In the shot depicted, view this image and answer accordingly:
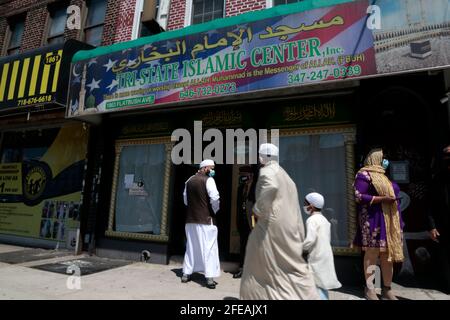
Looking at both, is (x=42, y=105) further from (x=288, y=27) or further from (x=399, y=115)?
(x=399, y=115)

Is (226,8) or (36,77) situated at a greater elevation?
(226,8)

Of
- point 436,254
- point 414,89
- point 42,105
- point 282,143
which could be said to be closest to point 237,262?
point 282,143

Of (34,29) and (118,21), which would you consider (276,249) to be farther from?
(34,29)

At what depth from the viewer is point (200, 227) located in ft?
16.6

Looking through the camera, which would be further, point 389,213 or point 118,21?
point 118,21

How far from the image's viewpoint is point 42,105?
778cm

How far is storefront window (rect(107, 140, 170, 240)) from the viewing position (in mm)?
7012

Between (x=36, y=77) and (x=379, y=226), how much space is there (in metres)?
8.50

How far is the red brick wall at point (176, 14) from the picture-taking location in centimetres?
800

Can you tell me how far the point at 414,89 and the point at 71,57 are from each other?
7.66 m

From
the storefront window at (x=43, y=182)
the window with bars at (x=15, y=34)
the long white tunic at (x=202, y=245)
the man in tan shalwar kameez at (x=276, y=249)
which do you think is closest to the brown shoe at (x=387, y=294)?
the man in tan shalwar kameez at (x=276, y=249)

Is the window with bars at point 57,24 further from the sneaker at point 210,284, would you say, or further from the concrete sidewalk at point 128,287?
the sneaker at point 210,284

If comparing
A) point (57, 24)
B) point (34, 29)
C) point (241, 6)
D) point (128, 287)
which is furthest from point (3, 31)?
point (128, 287)

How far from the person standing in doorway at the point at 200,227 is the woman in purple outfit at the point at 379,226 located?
2170 mm
